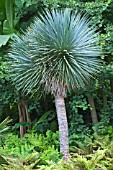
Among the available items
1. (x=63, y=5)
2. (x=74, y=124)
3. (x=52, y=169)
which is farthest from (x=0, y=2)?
(x=52, y=169)

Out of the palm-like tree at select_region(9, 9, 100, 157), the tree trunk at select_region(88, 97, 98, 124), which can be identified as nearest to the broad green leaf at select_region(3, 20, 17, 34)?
the palm-like tree at select_region(9, 9, 100, 157)

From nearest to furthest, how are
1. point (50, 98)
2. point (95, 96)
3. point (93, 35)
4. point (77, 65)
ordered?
point (77, 65) → point (93, 35) → point (95, 96) → point (50, 98)

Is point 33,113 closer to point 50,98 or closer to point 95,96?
point 50,98

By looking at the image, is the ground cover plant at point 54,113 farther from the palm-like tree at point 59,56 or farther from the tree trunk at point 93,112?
the palm-like tree at point 59,56

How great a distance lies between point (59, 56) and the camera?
4828 mm

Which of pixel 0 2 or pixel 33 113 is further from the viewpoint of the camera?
pixel 33 113

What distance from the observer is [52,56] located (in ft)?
15.8

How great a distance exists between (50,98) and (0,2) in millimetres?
2822

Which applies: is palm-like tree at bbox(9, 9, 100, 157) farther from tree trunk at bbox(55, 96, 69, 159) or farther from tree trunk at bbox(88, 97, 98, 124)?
tree trunk at bbox(88, 97, 98, 124)

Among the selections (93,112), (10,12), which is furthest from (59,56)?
(10,12)

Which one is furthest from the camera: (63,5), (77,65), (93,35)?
(63,5)

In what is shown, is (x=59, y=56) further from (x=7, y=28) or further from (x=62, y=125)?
(x=7, y=28)

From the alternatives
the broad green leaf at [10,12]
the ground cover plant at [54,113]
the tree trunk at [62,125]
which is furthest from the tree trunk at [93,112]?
the broad green leaf at [10,12]

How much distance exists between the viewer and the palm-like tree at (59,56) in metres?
4.82
